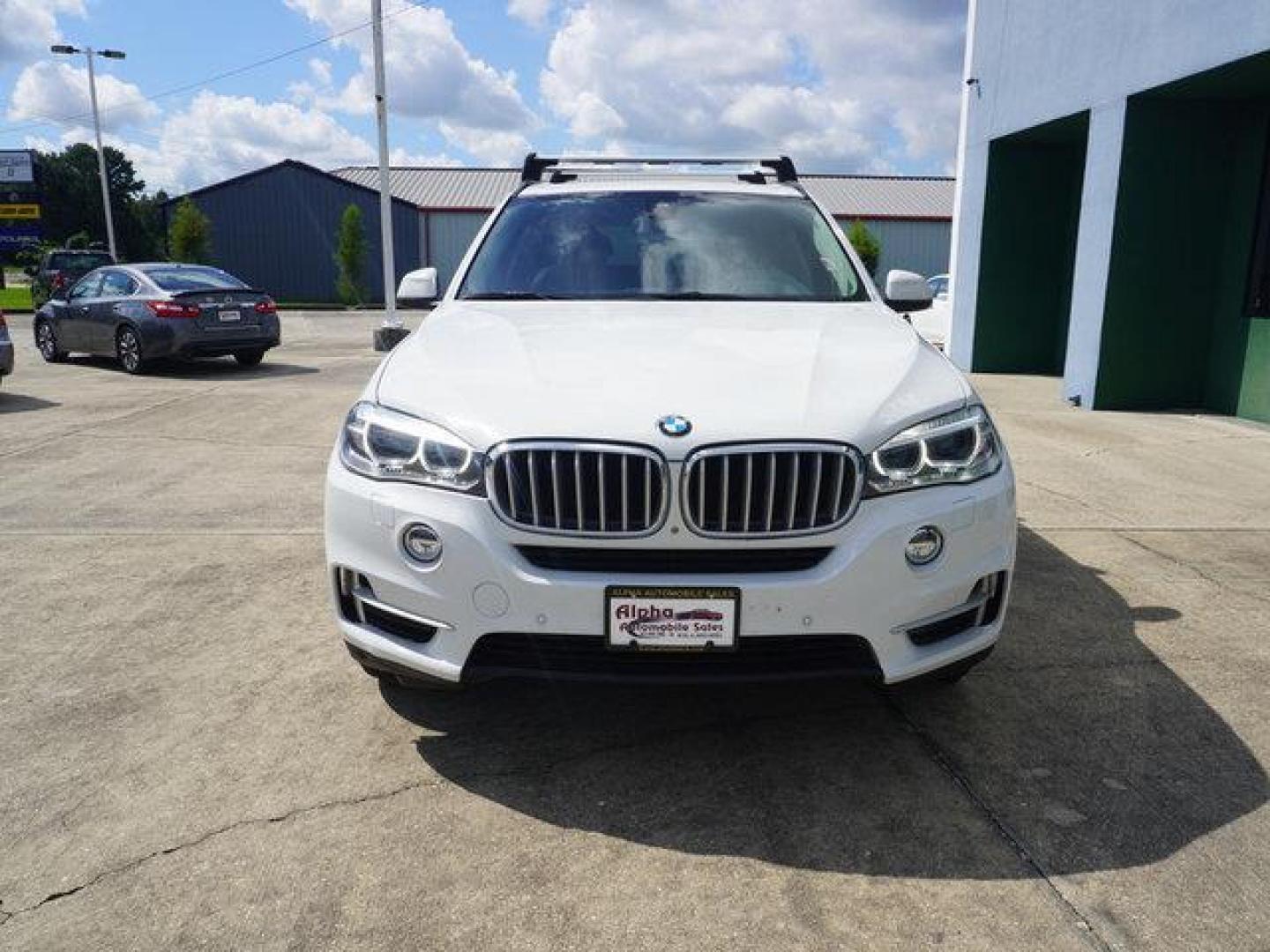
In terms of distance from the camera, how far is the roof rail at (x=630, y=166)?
5316 millimetres

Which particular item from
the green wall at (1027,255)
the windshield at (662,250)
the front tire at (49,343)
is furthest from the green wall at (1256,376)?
the front tire at (49,343)

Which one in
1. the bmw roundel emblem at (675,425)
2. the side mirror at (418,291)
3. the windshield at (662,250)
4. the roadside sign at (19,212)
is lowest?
the bmw roundel emblem at (675,425)

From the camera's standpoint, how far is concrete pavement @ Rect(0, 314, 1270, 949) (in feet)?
7.81

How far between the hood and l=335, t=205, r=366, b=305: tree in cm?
3710

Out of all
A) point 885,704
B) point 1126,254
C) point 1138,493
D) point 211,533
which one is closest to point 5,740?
point 211,533

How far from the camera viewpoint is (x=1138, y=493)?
22.0 ft

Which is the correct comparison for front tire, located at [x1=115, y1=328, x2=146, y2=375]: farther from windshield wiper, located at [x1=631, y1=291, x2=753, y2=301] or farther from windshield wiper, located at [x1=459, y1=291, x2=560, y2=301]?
windshield wiper, located at [x1=631, y1=291, x2=753, y2=301]

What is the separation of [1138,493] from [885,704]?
411 centimetres

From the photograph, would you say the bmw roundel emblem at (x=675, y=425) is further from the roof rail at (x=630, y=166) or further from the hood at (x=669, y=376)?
the roof rail at (x=630, y=166)

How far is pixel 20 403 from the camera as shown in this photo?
432 inches

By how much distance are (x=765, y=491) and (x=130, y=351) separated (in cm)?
1335

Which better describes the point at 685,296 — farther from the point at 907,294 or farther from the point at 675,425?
the point at 675,425

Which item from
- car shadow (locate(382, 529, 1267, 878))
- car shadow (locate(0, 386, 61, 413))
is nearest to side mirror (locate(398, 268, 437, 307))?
car shadow (locate(382, 529, 1267, 878))

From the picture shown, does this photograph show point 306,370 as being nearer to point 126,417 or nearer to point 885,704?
point 126,417
